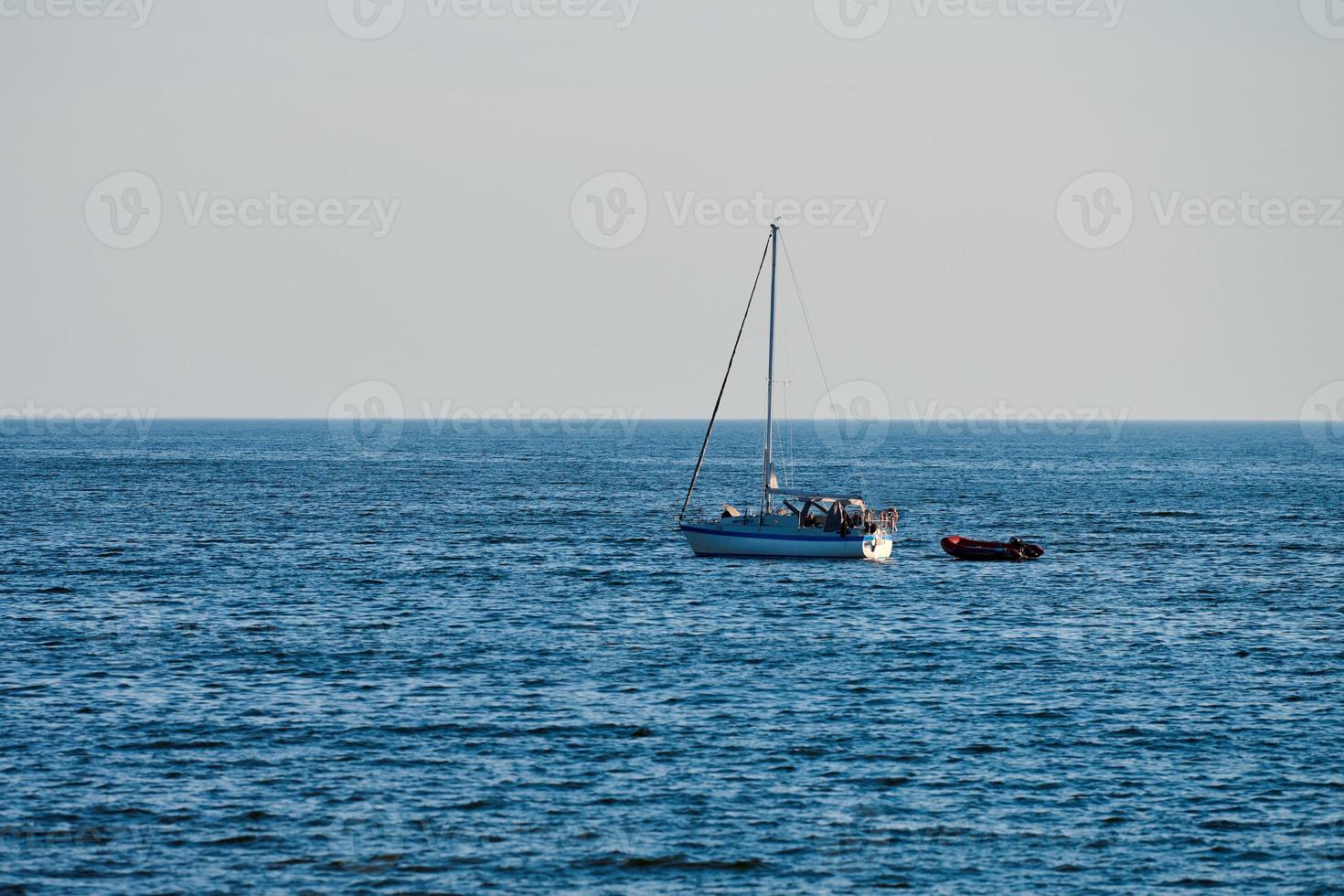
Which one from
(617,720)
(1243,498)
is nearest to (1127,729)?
(617,720)

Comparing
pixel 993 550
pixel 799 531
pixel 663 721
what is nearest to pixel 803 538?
pixel 799 531

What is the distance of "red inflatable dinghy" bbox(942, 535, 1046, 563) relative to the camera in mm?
80875

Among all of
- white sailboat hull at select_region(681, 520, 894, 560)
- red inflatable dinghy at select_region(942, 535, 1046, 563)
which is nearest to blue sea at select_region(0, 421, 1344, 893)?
white sailboat hull at select_region(681, 520, 894, 560)

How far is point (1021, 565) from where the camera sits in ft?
261

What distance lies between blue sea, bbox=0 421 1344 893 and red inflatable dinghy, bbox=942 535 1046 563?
1916 mm

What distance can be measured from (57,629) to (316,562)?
2426cm

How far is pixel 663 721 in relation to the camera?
133ft

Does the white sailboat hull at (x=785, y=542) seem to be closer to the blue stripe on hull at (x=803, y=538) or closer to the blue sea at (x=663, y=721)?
the blue stripe on hull at (x=803, y=538)

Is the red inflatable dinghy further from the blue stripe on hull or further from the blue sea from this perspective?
the blue stripe on hull

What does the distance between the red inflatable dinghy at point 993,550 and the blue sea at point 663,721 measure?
75.4 inches

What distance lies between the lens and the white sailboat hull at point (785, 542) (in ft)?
249

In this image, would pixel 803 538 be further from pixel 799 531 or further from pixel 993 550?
pixel 993 550

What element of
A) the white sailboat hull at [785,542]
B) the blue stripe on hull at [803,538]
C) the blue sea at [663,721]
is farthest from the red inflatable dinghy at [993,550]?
the blue stripe on hull at [803,538]

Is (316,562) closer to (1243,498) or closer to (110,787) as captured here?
(110,787)
